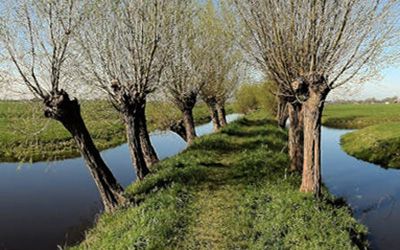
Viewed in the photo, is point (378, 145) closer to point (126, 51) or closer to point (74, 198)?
point (74, 198)

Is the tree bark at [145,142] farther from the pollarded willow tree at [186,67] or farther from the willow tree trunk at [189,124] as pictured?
the willow tree trunk at [189,124]

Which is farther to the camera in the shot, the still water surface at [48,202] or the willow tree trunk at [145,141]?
the willow tree trunk at [145,141]

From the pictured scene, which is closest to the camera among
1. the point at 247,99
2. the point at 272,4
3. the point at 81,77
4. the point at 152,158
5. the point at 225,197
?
the point at 272,4

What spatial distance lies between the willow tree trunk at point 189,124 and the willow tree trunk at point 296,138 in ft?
29.8

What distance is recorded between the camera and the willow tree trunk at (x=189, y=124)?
2659 cm

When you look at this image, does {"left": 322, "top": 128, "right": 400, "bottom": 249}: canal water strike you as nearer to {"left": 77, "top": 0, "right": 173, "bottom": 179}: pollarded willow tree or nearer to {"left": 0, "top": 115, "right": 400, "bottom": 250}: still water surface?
{"left": 0, "top": 115, "right": 400, "bottom": 250}: still water surface

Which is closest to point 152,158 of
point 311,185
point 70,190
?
point 70,190

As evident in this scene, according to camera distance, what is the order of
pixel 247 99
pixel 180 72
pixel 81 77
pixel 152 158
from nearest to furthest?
pixel 81 77 < pixel 152 158 < pixel 180 72 < pixel 247 99

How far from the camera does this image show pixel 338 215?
12.8m

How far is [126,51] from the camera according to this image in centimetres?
1656

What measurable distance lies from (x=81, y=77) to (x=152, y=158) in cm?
571

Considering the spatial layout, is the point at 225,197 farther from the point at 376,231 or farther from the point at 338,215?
the point at 376,231

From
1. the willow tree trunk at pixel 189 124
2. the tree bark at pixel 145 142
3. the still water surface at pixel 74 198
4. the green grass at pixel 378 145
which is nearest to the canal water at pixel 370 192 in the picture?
the still water surface at pixel 74 198

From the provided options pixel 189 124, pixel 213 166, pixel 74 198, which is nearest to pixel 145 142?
pixel 213 166
